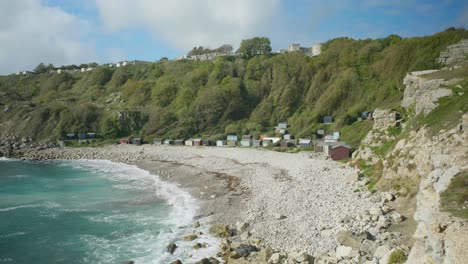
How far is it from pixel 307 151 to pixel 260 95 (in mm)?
39839

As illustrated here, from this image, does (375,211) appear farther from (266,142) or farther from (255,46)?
(255,46)

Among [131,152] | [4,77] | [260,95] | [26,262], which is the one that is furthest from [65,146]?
[4,77]

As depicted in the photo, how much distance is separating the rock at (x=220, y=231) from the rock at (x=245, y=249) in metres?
2.76

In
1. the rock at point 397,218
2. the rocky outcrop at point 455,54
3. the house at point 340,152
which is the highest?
the rocky outcrop at point 455,54

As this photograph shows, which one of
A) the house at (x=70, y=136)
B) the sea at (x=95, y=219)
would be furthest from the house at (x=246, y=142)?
the house at (x=70, y=136)

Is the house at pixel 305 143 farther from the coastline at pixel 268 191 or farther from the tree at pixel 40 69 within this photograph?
the tree at pixel 40 69

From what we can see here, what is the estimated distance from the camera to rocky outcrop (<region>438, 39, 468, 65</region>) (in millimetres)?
57188

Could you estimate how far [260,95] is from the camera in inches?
3644

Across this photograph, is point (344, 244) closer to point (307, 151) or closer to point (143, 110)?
point (307, 151)

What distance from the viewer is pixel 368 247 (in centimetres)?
1897

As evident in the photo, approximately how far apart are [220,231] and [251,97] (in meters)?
69.5

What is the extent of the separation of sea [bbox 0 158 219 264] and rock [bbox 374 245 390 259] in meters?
10.0

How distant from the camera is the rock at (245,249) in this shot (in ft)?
70.0

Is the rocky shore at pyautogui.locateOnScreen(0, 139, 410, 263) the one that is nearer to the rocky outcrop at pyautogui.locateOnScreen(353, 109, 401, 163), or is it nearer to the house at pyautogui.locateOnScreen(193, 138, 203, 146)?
the rocky outcrop at pyautogui.locateOnScreen(353, 109, 401, 163)
